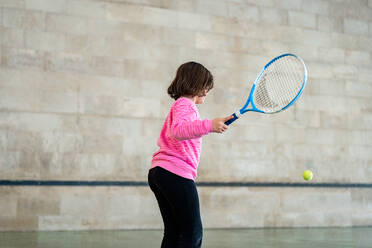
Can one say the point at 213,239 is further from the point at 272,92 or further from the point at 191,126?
the point at 191,126

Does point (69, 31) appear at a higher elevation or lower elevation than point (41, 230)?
higher

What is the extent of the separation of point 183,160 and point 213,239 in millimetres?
2951

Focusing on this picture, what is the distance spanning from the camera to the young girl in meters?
2.60

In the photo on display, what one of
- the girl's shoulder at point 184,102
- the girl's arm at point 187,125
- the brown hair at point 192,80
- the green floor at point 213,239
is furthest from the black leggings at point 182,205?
the green floor at point 213,239

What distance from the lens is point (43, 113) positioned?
6156mm

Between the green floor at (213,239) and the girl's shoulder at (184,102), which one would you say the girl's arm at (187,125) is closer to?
the girl's shoulder at (184,102)

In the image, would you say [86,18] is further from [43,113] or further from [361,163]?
[361,163]

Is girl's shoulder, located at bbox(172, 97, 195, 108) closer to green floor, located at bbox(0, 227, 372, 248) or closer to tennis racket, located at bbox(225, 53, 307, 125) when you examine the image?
tennis racket, located at bbox(225, 53, 307, 125)

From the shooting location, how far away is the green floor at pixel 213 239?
16.2 ft

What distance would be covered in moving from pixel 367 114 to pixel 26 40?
485 centimetres

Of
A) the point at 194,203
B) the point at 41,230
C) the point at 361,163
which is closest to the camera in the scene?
the point at 194,203

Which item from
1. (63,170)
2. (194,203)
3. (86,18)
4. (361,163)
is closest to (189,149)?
(194,203)

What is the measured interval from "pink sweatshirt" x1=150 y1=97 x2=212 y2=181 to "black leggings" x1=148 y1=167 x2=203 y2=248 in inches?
1.7

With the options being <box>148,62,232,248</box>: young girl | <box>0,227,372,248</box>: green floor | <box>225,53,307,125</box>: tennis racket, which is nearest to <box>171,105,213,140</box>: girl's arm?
<box>148,62,232,248</box>: young girl
